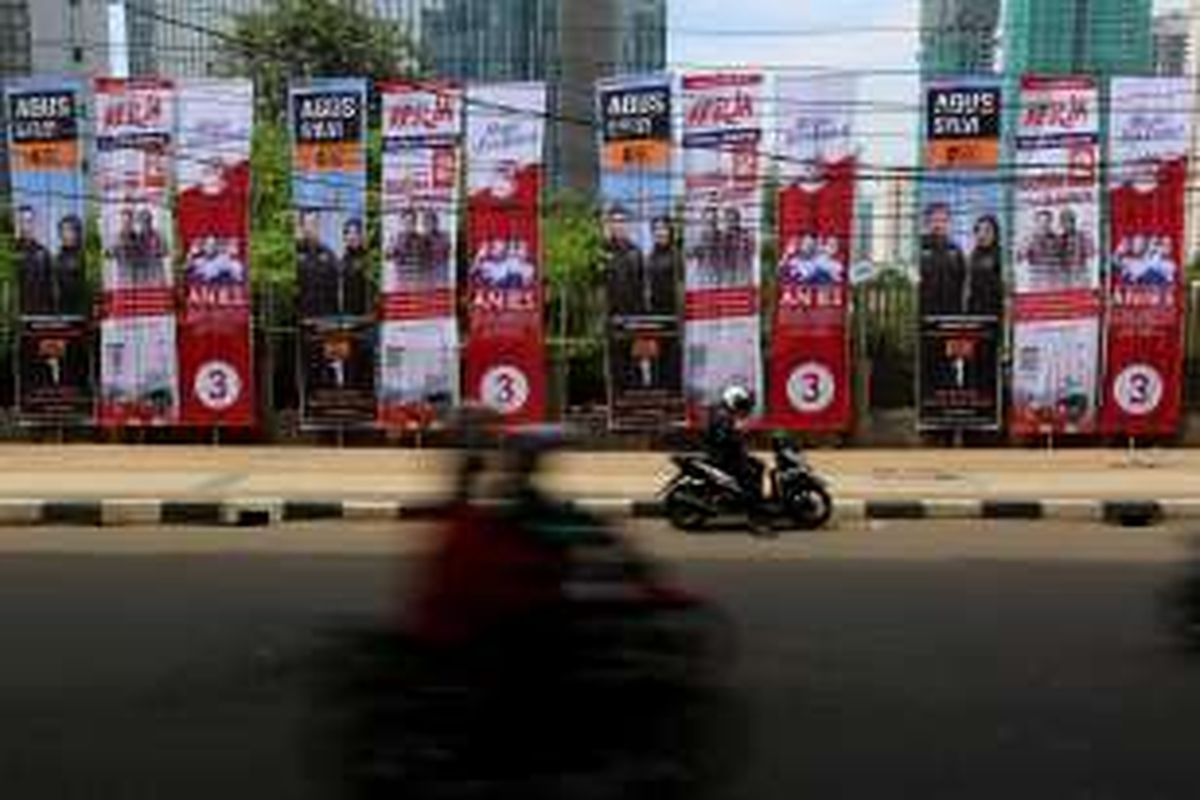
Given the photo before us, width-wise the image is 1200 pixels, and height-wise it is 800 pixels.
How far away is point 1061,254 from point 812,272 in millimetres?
2947

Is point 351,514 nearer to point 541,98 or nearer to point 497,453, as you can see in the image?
point 541,98

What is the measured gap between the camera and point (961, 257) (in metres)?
25.9

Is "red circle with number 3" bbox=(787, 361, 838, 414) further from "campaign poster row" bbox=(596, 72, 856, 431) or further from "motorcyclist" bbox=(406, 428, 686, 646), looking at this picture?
"motorcyclist" bbox=(406, 428, 686, 646)

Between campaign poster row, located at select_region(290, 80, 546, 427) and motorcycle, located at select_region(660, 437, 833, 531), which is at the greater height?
campaign poster row, located at select_region(290, 80, 546, 427)

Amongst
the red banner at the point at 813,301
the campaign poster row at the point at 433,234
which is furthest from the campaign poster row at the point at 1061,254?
the campaign poster row at the point at 433,234

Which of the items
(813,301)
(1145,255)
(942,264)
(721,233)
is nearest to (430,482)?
(721,233)

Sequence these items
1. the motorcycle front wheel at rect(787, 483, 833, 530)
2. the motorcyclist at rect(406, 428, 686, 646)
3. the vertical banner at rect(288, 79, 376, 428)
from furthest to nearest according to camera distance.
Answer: the vertical banner at rect(288, 79, 376, 428)
the motorcycle front wheel at rect(787, 483, 833, 530)
the motorcyclist at rect(406, 428, 686, 646)

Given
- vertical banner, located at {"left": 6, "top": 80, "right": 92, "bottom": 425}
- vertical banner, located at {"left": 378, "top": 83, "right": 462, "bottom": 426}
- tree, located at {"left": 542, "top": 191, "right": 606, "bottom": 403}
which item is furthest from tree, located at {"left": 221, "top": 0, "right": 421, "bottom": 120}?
vertical banner, located at {"left": 378, "top": 83, "right": 462, "bottom": 426}

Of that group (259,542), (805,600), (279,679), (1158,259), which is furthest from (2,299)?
(279,679)

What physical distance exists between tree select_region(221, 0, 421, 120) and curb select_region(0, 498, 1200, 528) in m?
23.1

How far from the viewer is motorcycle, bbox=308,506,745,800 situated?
679cm

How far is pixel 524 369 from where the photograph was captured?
26.1 metres

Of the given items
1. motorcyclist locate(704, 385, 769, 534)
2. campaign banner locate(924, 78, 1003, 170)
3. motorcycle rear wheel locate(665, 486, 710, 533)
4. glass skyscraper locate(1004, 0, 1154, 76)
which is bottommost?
motorcycle rear wheel locate(665, 486, 710, 533)

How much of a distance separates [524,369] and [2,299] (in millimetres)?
7322
